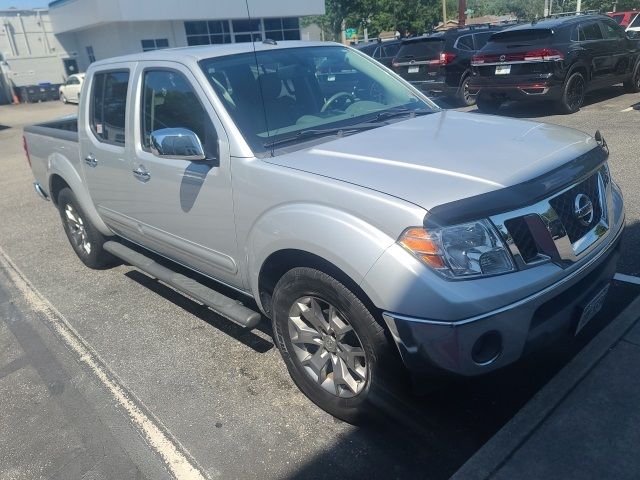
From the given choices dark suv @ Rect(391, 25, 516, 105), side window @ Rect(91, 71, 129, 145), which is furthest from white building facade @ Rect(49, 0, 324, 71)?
side window @ Rect(91, 71, 129, 145)

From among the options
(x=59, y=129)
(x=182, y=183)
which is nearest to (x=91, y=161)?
(x=59, y=129)

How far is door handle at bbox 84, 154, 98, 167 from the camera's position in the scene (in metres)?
4.47

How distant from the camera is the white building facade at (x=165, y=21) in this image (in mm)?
30781

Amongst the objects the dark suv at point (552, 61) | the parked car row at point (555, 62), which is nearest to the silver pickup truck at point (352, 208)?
the parked car row at point (555, 62)

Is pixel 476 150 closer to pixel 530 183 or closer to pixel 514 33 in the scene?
pixel 530 183

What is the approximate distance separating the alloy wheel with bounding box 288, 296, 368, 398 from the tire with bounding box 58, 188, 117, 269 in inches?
114

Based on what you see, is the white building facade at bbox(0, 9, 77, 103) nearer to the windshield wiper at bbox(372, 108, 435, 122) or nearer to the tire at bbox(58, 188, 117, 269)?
the tire at bbox(58, 188, 117, 269)

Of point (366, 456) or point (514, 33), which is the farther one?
point (514, 33)

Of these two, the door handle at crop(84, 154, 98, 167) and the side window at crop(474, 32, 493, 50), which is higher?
the side window at crop(474, 32, 493, 50)

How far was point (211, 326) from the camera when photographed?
4.12 metres

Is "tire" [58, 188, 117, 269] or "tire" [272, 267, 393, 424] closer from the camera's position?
"tire" [272, 267, 393, 424]

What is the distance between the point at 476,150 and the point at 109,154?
2807mm

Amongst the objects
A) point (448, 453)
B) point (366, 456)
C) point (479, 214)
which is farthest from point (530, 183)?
point (366, 456)

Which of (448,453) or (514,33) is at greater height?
(514,33)
